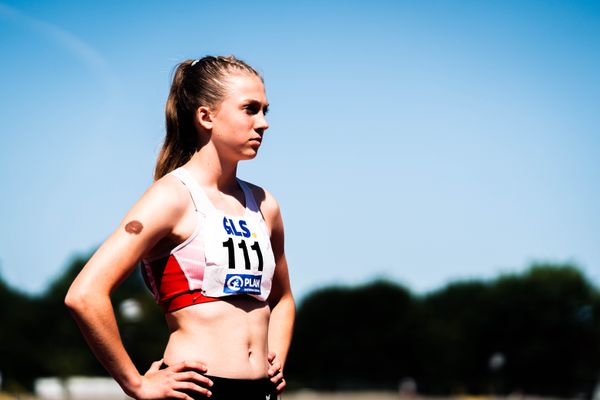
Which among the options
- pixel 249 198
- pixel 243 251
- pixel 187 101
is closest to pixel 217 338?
pixel 243 251

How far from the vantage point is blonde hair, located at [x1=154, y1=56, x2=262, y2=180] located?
434 centimetres

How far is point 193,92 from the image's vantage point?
4.39 metres

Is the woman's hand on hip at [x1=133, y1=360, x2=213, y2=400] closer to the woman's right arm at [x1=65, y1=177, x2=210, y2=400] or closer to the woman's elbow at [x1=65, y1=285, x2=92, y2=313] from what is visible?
the woman's right arm at [x1=65, y1=177, x2=210, y2=400]

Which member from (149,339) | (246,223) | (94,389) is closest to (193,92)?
(246,223)

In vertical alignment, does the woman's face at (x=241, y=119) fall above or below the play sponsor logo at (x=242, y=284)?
above

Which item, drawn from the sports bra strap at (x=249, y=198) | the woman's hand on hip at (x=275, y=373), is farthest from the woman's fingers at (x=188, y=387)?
the sports bra strap at (x=249, y=198)

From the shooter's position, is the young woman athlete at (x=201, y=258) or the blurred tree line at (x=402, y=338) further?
the blurred tree line at (x=402, y=338)

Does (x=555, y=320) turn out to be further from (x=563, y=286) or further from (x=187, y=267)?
(x=187, y=267)

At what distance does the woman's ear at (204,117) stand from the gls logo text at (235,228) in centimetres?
49

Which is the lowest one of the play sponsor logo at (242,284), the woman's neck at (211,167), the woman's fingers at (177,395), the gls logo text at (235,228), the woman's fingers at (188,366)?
the woman's fingers at (177,395)

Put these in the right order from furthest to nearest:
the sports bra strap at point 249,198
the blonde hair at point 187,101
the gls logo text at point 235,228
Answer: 1. the sports bra strap at point 249,198
2. the blonde hair at point 187,101
3. the gls logo text at point 235,228

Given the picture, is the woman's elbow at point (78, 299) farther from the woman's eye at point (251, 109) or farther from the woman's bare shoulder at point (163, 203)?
the woman's eye at point (251, 109)

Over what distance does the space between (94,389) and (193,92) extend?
6961 centimetres

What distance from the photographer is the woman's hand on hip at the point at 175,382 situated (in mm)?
3805
